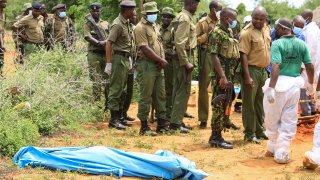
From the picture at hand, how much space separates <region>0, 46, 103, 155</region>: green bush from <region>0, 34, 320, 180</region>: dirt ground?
0.80 feet

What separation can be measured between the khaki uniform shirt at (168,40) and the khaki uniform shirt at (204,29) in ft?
1.55

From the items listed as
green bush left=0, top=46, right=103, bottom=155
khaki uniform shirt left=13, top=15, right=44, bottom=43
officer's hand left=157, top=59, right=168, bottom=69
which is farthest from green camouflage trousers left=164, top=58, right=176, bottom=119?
khaki uniform shirt left=13, top=15, right=44, bottom=43

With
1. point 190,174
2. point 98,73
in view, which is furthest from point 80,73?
point 190,174

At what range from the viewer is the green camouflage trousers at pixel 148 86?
26.5 ft

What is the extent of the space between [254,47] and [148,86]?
5.58ft

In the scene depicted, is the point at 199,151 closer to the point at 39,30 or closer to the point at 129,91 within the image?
the point at 129,91

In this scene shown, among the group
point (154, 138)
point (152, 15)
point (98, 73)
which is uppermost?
point (152, 15)

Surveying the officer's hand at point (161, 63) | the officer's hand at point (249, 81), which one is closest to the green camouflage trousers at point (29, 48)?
the officer's hand at point (161, 63)

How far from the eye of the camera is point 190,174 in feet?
18.7

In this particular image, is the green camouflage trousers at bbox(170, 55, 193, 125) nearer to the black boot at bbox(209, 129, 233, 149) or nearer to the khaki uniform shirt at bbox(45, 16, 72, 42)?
the black boot at bbox(209, 129, 233, 149)

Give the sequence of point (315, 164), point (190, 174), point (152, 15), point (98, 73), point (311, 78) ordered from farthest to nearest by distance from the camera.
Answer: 1. point (98, 73)
2. point (152, 15)
3. point (311, 78)
4. point (315, 164)
5. point (190, 174)

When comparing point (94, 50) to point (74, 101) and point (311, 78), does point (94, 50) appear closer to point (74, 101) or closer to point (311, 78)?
point (74, 101)

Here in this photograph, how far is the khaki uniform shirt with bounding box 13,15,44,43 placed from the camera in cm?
1145

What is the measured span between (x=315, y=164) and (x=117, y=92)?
143 inches
